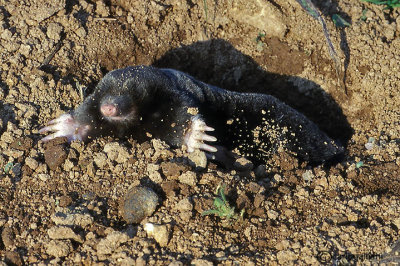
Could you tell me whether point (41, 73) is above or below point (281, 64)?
below

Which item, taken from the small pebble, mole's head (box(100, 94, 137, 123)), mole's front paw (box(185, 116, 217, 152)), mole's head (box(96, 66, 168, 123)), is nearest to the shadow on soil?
mole's head (box(96, 66, 168, 123))

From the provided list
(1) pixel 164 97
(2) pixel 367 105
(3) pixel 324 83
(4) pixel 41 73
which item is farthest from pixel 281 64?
(4) pixel 41 73

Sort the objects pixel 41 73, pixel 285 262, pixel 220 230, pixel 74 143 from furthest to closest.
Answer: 1. pixel 41 73
2. pixel 74 143
3. pixel 220 230
4. pixel 285 262

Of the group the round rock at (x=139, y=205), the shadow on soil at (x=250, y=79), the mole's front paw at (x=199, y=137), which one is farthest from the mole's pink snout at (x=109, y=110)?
the shadow on soil at (x=250, y=79)

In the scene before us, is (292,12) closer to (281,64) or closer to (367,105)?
(281,64)

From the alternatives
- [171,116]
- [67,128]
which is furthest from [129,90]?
[67,128]

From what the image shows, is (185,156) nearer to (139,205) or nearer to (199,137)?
(199,137)

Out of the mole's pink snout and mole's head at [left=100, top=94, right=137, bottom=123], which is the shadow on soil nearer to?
mole's head at [left=100, top=94, right=137, bottom=123]
